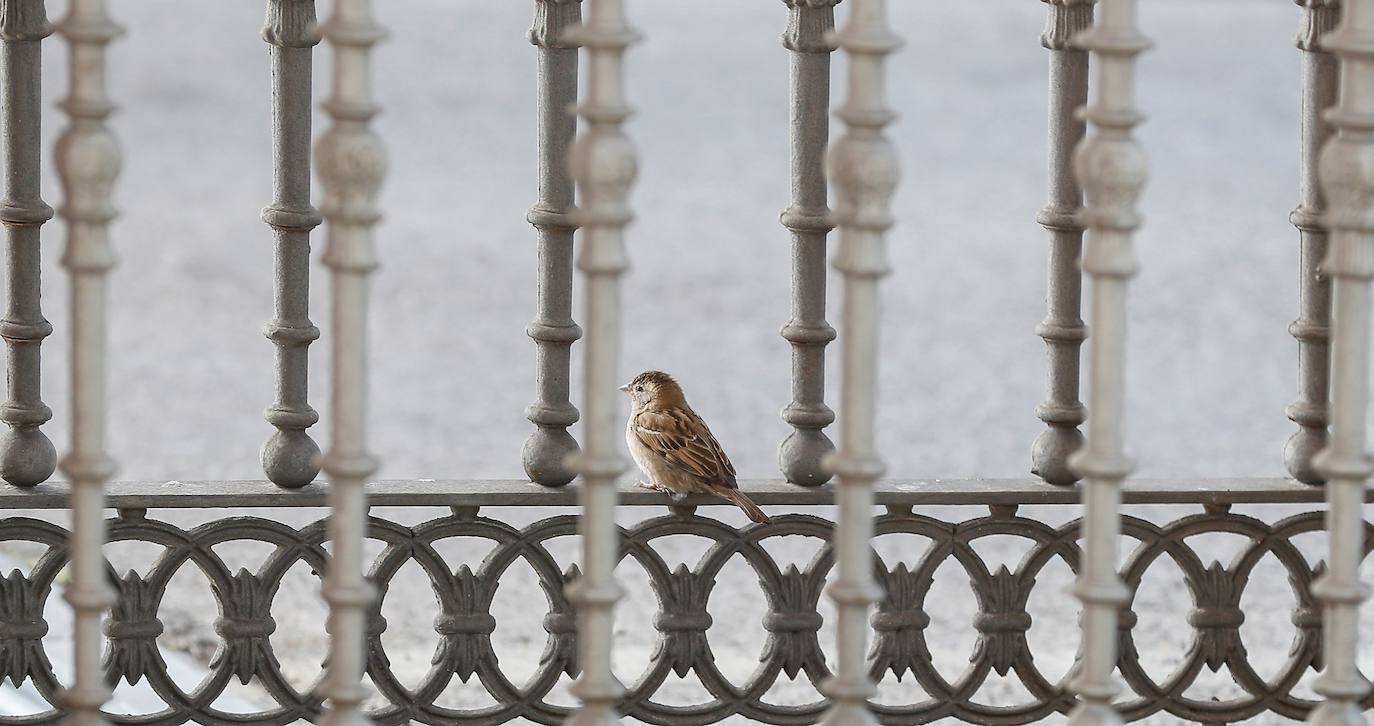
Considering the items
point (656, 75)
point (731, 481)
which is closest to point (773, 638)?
point (731, 481)

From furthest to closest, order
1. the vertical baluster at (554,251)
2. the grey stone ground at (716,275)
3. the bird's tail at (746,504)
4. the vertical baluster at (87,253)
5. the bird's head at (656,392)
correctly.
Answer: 1. the grey stone ground at (716,275)
2. the bird's head at (656,392)
3. the bird's tail at (746,504)
4. the vertical baluster at (554,251)
5. the vertical baluster at (87,253)

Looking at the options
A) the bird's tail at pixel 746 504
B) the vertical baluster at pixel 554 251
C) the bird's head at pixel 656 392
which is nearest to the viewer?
the vertical baluster at pixel 554 251

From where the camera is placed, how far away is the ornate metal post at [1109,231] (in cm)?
175

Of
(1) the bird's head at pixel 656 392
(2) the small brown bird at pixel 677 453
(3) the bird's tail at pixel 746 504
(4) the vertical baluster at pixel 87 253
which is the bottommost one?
(3) the bird's tail at pixel 746 504

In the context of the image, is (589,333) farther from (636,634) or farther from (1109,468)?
(636,634)

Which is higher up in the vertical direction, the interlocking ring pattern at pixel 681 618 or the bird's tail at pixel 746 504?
the bird's tail at pixel 746 504

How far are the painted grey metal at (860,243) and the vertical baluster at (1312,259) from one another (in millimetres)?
1638

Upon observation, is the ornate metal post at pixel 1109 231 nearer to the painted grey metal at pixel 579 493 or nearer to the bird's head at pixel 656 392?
the painted grey metal at pixel 579 493

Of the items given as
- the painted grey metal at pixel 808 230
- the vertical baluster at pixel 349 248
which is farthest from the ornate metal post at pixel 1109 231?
the painted grey metal at pixel 808 230

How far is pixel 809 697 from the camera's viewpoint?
4438 mm

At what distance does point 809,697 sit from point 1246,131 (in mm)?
8193

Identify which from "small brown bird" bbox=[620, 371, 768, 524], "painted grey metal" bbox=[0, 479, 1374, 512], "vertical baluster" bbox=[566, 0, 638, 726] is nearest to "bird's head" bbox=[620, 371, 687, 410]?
"small brown bird" bbox=[620, 371, 768, 524]

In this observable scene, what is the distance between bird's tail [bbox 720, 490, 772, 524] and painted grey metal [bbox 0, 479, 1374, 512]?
0.02 m

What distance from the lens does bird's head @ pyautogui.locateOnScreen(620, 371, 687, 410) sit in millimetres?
3885
